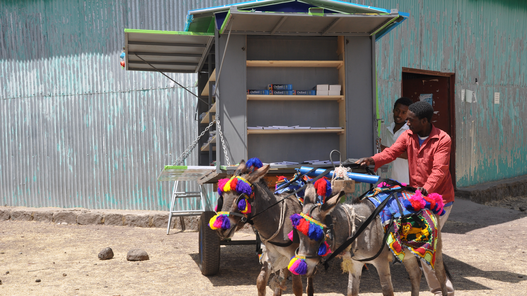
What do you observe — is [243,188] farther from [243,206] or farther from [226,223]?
[226,223]

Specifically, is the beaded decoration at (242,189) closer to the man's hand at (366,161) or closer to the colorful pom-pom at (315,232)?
the colorful pom-pom at (315,232)

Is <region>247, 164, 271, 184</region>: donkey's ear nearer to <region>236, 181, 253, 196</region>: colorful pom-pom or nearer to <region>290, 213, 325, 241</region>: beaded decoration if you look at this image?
<region>236, 181, 253, 196</region>: colorful pom-pom

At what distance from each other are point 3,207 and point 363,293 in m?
9.48

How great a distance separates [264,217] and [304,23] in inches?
113

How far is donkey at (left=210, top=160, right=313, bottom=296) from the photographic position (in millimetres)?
3783

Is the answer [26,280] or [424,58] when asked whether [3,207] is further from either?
[424,58]

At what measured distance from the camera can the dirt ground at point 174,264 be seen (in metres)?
5.44

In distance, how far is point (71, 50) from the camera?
10648 millimetres

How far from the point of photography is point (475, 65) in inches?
469

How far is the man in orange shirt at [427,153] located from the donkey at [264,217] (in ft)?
3.89

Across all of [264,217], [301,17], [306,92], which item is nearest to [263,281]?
[264,217]

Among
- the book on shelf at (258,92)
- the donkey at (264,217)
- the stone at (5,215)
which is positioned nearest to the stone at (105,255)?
the book on shelf at (258,92)

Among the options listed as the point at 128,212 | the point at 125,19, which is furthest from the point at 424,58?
the point at 128,212

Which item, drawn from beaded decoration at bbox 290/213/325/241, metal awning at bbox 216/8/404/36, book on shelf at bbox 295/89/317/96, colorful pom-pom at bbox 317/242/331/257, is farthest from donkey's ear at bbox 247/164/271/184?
book on shelf at bbox 295/89/317/96
